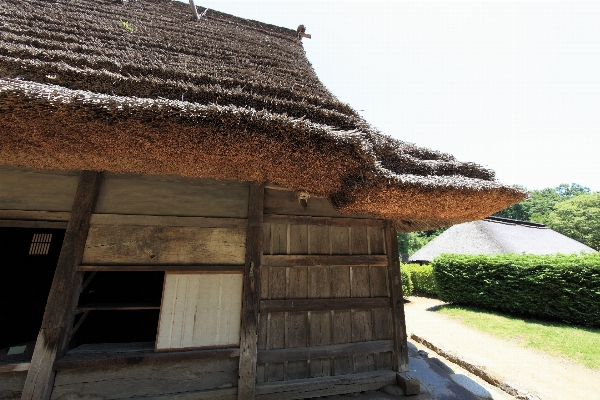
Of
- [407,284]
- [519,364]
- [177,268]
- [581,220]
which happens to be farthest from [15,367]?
[581,220]

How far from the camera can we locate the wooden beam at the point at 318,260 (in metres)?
2.77

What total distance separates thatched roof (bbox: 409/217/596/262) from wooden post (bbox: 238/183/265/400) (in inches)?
511

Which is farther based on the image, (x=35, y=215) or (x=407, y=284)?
(x=407, y=284)

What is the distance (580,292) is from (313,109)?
9.25 metres

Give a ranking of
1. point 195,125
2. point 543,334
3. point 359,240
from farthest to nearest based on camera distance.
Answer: point 543,334 → point 359,240 → point 195,125

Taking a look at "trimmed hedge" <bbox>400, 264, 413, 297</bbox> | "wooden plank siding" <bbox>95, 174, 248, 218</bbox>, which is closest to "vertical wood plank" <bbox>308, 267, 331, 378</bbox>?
"wooden plank siding" <bbox>95, 174, 248, 218</bbox>

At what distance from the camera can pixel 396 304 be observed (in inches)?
121

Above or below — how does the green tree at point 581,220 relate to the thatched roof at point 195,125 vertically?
above

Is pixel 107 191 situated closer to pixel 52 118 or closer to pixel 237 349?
pixel 52 118

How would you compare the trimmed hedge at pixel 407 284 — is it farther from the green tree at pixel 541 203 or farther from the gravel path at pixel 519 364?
the green tree at pixel 541 203

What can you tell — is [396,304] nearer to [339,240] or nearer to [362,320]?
[362,320]

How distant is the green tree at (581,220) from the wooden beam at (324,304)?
3451 centimetres

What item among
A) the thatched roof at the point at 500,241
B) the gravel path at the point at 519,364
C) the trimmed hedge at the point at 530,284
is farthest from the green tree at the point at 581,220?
the gravel path at the point at 519,364

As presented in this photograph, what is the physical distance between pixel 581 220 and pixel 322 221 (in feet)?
120
